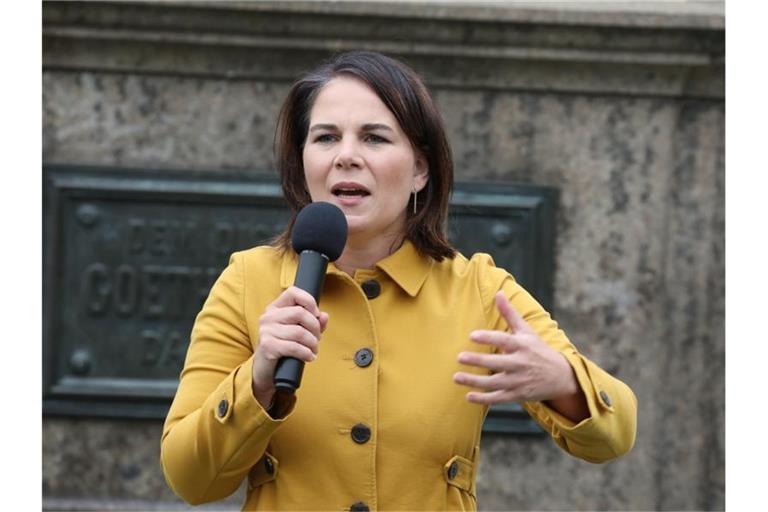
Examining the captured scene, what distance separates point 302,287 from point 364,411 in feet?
1.22

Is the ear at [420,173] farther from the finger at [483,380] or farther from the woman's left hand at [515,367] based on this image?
the finger at [483,380]

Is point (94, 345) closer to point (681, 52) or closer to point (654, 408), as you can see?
point (654, 408)

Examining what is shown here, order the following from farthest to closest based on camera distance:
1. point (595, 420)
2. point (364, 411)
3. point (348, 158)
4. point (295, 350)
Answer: point (348, 158)
point (364, 411)
point (595, 420)
point (295, 350)

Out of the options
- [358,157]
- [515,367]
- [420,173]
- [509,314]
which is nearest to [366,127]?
[358,157]

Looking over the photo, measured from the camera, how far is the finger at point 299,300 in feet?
8.61

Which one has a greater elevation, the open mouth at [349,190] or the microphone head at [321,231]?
the open mouth at [349,190]

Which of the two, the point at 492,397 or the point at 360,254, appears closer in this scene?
the point at 492,397

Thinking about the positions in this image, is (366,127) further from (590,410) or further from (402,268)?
(590,410)

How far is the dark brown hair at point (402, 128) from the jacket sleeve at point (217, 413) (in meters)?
0.25

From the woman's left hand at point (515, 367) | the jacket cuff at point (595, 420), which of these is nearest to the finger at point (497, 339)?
the woman's left hand at point (515, 367)

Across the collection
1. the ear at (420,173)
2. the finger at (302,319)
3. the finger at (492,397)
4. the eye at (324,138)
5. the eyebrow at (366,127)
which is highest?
the eyebrow at (366,127)

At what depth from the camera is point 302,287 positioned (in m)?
2.70

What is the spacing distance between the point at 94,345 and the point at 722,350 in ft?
7.99

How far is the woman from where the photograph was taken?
276 centimetres
